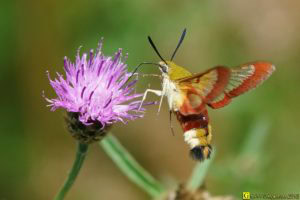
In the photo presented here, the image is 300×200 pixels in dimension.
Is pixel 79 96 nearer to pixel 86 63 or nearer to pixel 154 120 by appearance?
pixel 86 63

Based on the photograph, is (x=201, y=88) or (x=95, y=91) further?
(x=95, y=91)

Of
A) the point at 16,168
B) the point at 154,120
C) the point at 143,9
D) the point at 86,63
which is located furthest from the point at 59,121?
the point at 86,63

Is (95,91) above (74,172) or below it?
above

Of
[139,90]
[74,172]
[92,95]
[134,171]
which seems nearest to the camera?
[74,172]

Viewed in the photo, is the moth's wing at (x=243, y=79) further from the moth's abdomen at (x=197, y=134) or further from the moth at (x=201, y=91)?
the moth's abdomen at (x=197, y=134)

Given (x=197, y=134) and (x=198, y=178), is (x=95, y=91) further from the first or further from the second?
(x=198, y=178)

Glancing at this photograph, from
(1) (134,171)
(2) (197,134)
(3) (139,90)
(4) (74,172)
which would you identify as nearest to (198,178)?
(1) (134,171)

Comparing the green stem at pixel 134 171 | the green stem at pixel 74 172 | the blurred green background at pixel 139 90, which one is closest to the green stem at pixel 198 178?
the green stem at pixel 134 171
